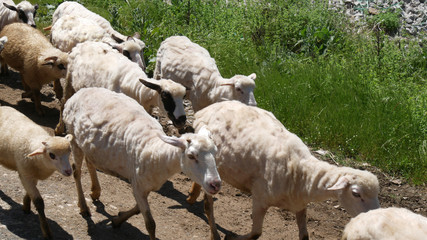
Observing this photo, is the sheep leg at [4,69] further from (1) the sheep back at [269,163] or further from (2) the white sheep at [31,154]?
(1) the sheep back at [269,163]

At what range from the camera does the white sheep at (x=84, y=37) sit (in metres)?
8.76

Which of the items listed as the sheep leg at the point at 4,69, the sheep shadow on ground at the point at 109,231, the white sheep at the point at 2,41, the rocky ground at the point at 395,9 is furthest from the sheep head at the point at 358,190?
the rocky ground at the point at 395,9

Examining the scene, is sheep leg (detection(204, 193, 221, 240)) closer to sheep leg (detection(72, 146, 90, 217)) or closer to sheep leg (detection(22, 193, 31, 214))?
sheep leg (detection(72, 146, 90, 217))

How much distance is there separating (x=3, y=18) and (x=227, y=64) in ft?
12.9

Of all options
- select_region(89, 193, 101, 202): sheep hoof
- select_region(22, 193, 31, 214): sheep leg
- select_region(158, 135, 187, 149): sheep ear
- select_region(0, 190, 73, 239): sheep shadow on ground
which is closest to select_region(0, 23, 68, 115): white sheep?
select_region(89, 193, 101, 202): sheep hoof

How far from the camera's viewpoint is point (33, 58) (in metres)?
9.12

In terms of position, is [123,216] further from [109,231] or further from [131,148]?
[131,148]

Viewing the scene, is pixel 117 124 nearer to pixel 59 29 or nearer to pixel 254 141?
pixel 254 141

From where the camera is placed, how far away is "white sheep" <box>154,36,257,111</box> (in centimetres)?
796

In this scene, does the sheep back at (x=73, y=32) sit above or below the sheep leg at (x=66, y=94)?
above

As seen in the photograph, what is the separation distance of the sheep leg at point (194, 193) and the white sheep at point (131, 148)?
1038mm

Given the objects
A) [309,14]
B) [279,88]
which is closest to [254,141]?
[279,88]

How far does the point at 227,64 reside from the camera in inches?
400

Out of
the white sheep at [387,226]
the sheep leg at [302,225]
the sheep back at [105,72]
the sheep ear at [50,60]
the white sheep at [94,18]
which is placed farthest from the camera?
the white sheep at [94,18]
